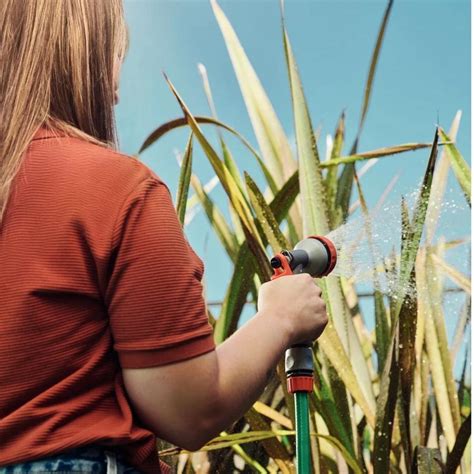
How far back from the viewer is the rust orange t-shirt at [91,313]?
0.55m

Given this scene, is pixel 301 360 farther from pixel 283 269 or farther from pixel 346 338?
pixel 346 338

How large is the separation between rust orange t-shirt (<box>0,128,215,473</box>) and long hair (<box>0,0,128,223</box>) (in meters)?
0.09

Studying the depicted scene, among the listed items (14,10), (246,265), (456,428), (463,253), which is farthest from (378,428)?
(14,10)

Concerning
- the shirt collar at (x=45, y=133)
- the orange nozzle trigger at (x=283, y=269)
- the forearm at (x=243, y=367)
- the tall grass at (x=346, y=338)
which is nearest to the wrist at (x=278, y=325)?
the forearm at (x=243, y=367)

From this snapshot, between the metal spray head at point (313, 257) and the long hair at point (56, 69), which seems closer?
the long hair at point (56, 69)

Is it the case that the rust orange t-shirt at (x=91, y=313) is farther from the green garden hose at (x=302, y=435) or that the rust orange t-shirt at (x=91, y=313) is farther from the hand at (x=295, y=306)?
the green garden hose at (x=302, y=435)

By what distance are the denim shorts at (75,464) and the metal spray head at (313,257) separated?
0.94 ft

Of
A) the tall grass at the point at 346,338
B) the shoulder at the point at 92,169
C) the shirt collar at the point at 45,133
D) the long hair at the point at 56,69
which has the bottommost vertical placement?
the tall grass at the point at 346,338

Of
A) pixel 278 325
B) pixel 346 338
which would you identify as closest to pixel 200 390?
pixel 278 325

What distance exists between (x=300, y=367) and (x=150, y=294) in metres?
0.28

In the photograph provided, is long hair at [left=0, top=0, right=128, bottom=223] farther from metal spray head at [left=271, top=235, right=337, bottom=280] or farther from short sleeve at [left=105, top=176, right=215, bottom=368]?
metal spray head at [left=271, top=235, right=337, bottom=280]

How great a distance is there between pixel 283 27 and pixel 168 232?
940 millimetres

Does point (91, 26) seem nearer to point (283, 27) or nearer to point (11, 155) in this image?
point (11, 155)

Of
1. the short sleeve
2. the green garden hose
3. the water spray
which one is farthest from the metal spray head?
the short sleeve
